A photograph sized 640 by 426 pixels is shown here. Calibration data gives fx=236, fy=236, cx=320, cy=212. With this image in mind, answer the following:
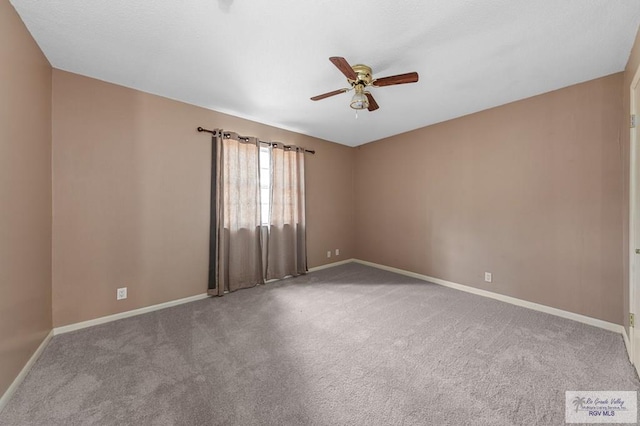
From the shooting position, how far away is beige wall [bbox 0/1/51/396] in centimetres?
149

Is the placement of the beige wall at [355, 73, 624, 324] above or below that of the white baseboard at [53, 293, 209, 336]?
above

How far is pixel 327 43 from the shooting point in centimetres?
191

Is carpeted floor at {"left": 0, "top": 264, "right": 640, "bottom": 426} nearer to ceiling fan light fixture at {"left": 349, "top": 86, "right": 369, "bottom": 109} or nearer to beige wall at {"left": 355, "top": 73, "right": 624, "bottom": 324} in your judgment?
Result: beige wall at {"left": 355, "top": 73, "right": 624, "bottom": 324}

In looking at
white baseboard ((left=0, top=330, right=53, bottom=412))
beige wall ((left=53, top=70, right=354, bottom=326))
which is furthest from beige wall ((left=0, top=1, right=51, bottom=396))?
beige wall ((left=53, top=70, right=354, bottom=326))

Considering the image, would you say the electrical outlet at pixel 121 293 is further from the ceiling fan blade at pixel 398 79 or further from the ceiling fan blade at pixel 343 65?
the ceiling fan blade at pixel 398 79

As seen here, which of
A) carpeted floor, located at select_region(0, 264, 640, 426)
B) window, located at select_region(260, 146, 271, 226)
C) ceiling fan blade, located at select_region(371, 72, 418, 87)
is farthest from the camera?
window, located at select_region(260, 146, 271, 226)

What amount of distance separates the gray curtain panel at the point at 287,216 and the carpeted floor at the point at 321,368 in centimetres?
118

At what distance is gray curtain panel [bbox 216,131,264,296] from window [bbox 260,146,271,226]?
6.6 inches

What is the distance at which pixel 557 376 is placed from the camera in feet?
5.49

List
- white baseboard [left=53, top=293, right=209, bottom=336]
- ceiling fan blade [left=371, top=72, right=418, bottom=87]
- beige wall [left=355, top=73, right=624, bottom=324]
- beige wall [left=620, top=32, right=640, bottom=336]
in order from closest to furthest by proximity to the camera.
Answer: ceiling fan blade [left=371, top=72, right=418, bottom=87]
beige wall [left=620, top=32, right=640, bottom=336]
white baseboard [left=53, top=293, right=209, bottom=336]
beige wall [left=355, top=73, right=624, bottom=324]

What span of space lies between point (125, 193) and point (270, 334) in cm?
218

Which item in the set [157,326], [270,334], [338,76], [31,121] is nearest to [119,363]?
[157,326]

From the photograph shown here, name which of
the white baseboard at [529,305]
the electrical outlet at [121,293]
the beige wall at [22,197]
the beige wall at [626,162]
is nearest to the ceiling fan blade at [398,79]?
the beige wall at [626,162]

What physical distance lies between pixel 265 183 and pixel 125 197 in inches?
69.7
